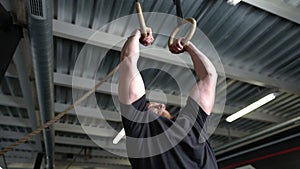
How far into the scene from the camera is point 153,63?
3.24 meters

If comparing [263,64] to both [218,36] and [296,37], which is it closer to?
[296,37]

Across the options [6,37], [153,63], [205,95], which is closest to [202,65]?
[205,95]

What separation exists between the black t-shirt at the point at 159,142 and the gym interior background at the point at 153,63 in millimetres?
1202

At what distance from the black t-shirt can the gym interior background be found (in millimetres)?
1202

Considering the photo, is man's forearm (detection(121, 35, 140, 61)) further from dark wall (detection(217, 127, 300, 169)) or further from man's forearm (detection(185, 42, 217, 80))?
dark wall (detection(217, 127, 300, 169))

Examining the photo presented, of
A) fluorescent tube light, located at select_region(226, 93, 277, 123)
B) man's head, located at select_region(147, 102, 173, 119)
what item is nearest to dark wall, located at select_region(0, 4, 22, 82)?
man's head, located at select_region(147, 102, 173, 119)

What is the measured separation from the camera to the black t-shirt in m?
0.94

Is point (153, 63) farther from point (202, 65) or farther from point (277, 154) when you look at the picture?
point (277, 154)

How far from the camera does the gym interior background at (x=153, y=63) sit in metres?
2.25

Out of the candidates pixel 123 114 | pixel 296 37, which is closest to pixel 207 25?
pixel 296 37

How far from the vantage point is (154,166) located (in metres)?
0.92

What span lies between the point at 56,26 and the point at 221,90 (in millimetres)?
2671

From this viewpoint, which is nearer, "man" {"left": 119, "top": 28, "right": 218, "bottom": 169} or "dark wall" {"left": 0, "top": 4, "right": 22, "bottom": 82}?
"man" {"left": 119, "top": 28, "right": 218, "bottom": 169}

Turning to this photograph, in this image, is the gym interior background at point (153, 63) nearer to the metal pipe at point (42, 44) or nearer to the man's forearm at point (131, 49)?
the metal pipe at point (42, 44)
